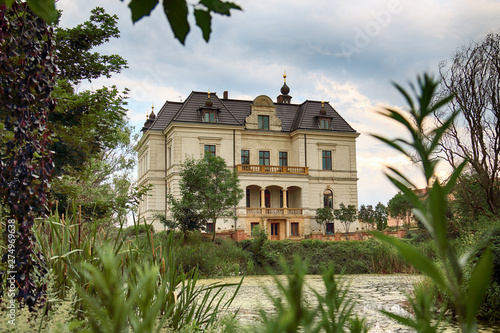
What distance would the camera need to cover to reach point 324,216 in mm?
29422

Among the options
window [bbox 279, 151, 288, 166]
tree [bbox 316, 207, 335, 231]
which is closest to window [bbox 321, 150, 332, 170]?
window [bbox 279, 151, 288, 166]

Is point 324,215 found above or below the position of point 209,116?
below

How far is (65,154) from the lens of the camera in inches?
378

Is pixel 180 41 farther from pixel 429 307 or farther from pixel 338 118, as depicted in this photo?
pixel 338 118

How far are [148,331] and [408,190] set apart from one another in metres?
Answer: 0.27

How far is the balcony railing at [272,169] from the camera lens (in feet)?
97.7

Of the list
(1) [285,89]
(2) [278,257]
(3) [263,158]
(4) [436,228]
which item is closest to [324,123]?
(3) [263,158]

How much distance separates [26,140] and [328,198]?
28958mm

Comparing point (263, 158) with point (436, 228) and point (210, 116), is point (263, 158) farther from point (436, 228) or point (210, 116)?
point (436, 228)

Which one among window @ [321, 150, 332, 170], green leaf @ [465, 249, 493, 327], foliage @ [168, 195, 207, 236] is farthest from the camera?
window @ [321, 150, 332, 170]

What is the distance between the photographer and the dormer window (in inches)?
1188

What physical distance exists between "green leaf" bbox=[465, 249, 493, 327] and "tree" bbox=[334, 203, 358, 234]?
30110 millimetres

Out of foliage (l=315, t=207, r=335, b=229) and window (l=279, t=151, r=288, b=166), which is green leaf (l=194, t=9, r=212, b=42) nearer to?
foliage (l=315, t=207, r=335, b=229)

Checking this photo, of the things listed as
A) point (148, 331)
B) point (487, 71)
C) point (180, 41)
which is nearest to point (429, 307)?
point (148, 331)
